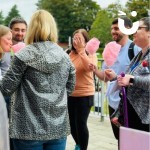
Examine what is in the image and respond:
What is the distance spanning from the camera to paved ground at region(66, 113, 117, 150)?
3910 millimetres

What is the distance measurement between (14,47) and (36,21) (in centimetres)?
97

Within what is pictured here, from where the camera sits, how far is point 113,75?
8.04 ft

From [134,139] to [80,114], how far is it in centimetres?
148

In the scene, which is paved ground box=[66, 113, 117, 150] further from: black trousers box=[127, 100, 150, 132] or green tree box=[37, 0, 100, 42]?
green tree box=[37, 0, 100, 42]

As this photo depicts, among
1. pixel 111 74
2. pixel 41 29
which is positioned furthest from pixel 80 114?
pixel 41 29

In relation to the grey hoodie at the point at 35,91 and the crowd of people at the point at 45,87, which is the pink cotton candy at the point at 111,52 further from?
the grey hoodie at the point at 35,91

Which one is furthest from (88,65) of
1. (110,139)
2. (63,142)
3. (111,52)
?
(110,139)

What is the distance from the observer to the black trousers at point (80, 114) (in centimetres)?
316

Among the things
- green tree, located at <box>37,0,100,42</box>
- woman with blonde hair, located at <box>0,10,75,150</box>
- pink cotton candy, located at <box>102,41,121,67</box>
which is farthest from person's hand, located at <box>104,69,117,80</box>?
green tree, located at <box>37,0,100,42</box>

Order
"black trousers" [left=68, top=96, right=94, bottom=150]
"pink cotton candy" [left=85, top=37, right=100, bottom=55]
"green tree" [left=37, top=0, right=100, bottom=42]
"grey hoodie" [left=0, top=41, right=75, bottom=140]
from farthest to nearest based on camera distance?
"green tree" [left=37, top=0, right=100, bottom=42] < "black trousers" [left=68, top=96, right=94, bottom=150] < "pink cotton candy" [left=85, top=37, right=100, bottom=55] < "grey hoodie" [left=0, top=41, right=75, bottom=140]

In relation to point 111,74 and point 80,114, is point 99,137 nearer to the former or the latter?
point 80,114

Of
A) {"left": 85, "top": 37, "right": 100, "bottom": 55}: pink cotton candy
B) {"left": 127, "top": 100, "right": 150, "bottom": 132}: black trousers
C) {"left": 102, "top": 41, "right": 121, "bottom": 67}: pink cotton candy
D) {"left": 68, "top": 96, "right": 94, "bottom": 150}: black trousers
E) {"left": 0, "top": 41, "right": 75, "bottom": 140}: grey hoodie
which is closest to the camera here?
{"left": 0, "top": 41, "right": 75, "bottom": 140}: grey hoodie

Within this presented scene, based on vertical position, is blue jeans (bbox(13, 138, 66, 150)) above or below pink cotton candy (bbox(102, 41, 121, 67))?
below

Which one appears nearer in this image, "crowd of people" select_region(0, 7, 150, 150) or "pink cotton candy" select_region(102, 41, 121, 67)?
"crowd of people" select_region(0, 7, 150, 150)
